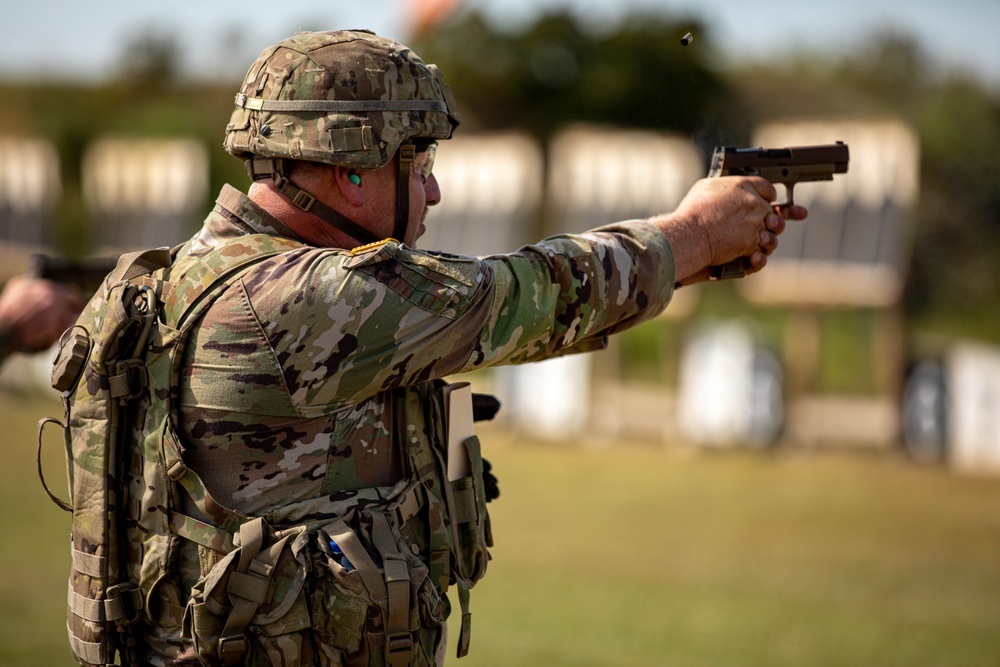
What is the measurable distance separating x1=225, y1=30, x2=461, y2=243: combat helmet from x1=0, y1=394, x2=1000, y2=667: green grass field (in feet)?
12.5

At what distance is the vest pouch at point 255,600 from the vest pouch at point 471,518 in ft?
1.43

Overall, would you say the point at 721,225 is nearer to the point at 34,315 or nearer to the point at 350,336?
the point at 350,336

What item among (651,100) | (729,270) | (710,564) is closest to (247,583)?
(729,270)

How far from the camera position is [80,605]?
257 centimetres

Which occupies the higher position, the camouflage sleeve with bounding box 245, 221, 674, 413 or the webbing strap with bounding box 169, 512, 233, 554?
the camouflage sleeve with bounding box 245, 221, 674, 413

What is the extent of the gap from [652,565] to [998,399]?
404 cm

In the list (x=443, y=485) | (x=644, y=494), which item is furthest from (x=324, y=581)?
(x=644, y=494)

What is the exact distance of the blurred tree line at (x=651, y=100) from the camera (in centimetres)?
1720

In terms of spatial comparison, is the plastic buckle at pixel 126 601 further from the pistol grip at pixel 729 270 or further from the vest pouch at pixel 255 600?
the pistol grip at pixel 729 270

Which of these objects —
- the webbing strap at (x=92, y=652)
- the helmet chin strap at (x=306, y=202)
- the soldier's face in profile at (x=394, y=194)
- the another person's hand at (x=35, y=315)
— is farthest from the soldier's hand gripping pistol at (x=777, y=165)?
the another person's hand at (x=35, y=315)

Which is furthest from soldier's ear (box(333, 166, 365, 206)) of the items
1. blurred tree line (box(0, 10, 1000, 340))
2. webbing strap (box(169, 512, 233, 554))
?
blurred tree line (box(0, 10, 1000, 340))

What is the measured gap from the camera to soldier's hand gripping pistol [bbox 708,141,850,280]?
9.18ft

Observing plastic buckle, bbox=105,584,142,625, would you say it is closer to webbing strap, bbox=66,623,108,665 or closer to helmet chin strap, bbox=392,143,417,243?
webbing strap, bbox=66,623,108,665

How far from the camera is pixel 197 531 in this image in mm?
2424
